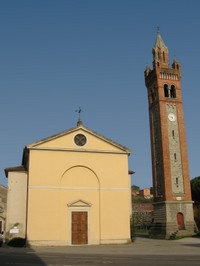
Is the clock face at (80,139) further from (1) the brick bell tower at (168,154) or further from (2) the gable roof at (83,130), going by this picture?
(1) the brick bell tower at (168,154)

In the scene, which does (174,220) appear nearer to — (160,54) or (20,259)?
(160,54)

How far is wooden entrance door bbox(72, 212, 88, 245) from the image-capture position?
1062 inches

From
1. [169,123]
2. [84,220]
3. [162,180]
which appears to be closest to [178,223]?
[162,180]

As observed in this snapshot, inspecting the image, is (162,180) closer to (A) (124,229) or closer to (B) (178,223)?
(B) (178,223)

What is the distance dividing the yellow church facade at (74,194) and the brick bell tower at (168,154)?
12.8 metres

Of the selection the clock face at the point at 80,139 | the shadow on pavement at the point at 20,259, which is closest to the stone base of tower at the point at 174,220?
the clock face at the point at 80,139

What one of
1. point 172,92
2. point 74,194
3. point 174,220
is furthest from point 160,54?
point 74,194

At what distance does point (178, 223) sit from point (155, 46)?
1032 inches

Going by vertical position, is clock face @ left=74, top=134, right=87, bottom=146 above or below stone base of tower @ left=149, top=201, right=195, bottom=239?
above

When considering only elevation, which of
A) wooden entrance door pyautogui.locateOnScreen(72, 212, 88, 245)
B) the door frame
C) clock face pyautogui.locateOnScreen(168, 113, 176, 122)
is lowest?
wooden entrance door pyautogui.locateOnScreen(72, 212, 88, 245)

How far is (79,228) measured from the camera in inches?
1073

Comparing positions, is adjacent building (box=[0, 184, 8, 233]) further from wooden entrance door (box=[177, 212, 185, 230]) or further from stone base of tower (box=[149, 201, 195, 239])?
wooden entrance door (box=[177, 212, 185, 230])

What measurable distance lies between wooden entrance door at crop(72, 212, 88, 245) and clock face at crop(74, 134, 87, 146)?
6189 mm

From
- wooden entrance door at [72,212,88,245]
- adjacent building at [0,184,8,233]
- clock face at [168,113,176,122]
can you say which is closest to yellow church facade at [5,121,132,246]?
wooden entrance door at [72,212,88,245]
